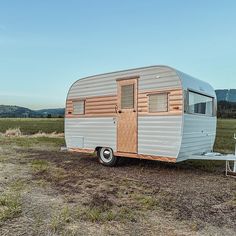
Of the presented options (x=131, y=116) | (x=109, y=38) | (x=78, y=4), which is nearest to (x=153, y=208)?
(x=131, y=116)

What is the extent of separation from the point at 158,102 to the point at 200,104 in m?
1.39

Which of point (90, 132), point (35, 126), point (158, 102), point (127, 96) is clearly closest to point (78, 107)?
point (90, 132)

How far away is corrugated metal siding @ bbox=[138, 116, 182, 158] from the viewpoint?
7.46 meters

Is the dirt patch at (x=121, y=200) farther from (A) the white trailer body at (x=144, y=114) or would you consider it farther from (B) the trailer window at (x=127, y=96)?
(B) the trailer window at (x=127, y=96)

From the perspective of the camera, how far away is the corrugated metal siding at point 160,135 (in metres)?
7.46

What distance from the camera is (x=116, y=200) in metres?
5.64

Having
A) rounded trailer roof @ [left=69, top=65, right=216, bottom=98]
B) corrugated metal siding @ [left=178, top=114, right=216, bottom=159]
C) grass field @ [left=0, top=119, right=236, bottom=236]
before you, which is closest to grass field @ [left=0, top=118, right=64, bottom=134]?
grass field @ [left=0, top=119, right=236, bottom=236]

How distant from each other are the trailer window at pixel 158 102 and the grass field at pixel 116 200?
1835 millimetres

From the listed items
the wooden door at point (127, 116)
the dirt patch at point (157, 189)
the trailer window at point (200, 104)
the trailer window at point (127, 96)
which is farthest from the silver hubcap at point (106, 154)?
the trailer window at point (200, 104)

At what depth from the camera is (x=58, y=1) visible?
1170 cm

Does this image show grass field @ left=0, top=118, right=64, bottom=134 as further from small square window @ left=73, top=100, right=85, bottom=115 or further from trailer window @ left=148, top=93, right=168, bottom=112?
trailer window @ left=148, top=93, right=168, bottom=112

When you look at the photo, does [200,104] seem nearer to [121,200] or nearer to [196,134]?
[196,134]

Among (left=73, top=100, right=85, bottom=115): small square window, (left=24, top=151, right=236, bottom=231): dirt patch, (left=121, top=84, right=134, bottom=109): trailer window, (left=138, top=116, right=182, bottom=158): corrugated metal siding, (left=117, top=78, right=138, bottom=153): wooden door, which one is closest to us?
(left=24, top=151, right=236, bottom=231): dirt patch

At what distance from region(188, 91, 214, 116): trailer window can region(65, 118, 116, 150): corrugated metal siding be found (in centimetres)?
247
